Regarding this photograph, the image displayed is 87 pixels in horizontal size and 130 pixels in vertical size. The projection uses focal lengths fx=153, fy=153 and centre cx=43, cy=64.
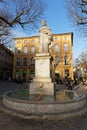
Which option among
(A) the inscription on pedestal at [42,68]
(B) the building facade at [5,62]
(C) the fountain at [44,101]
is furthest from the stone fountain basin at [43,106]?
(B) the building facade at [5,62]

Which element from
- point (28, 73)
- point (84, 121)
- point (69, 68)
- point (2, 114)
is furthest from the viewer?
point (28, 73)

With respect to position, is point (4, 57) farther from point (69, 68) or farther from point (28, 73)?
point (69, 68)

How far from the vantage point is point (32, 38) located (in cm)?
5025

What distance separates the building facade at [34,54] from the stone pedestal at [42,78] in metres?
32.7

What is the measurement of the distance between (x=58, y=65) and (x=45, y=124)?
133ft

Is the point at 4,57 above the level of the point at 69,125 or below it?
above

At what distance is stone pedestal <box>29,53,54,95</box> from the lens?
9516 mm

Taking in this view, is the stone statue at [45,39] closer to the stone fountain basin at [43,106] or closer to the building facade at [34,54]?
the stone fountain basin at [43,106]

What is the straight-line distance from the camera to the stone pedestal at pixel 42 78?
31.2 feet

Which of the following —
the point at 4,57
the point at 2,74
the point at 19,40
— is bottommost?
the point at 2,74

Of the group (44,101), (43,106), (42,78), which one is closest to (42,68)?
(42,78)

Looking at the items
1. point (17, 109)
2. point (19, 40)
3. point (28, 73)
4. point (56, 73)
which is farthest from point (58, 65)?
point (17, 109)

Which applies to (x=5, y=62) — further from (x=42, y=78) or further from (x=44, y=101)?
(x=44, y=101)

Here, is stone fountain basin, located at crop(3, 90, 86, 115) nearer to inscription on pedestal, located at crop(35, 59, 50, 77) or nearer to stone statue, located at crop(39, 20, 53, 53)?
inscription on pedestal, located at crop(35, 59, 50, 77)
